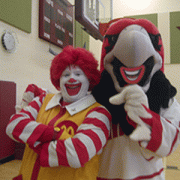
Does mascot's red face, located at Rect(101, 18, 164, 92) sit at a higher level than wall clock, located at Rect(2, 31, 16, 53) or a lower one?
lower

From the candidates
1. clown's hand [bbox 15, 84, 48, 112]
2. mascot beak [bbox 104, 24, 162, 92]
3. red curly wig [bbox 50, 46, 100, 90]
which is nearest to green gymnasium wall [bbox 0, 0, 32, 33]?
clown's hand [bbox 15, 84, 48, 112]

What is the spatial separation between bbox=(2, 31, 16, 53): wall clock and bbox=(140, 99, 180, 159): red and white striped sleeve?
1.79 meters

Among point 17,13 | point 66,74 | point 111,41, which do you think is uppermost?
point 17,13

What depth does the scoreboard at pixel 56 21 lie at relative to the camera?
8.81 ft

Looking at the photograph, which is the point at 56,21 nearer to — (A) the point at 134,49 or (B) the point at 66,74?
(B) the point at 66,74

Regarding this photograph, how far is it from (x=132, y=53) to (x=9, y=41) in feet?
5.55

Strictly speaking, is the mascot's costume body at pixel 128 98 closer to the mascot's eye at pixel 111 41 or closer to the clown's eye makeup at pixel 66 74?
the mascot's eye at pixel 111 41

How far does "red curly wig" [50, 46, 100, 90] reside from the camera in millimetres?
966

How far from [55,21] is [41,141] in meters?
2.48

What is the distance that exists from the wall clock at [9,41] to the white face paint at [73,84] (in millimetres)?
1382

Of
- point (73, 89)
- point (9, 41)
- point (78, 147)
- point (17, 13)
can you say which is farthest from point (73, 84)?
point (17, 13)

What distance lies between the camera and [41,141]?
0.81m

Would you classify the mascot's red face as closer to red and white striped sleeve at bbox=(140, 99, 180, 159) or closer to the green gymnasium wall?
red and white striped sleeve at bbox=(140, 99, 180, 159)

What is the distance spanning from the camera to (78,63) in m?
0.96
